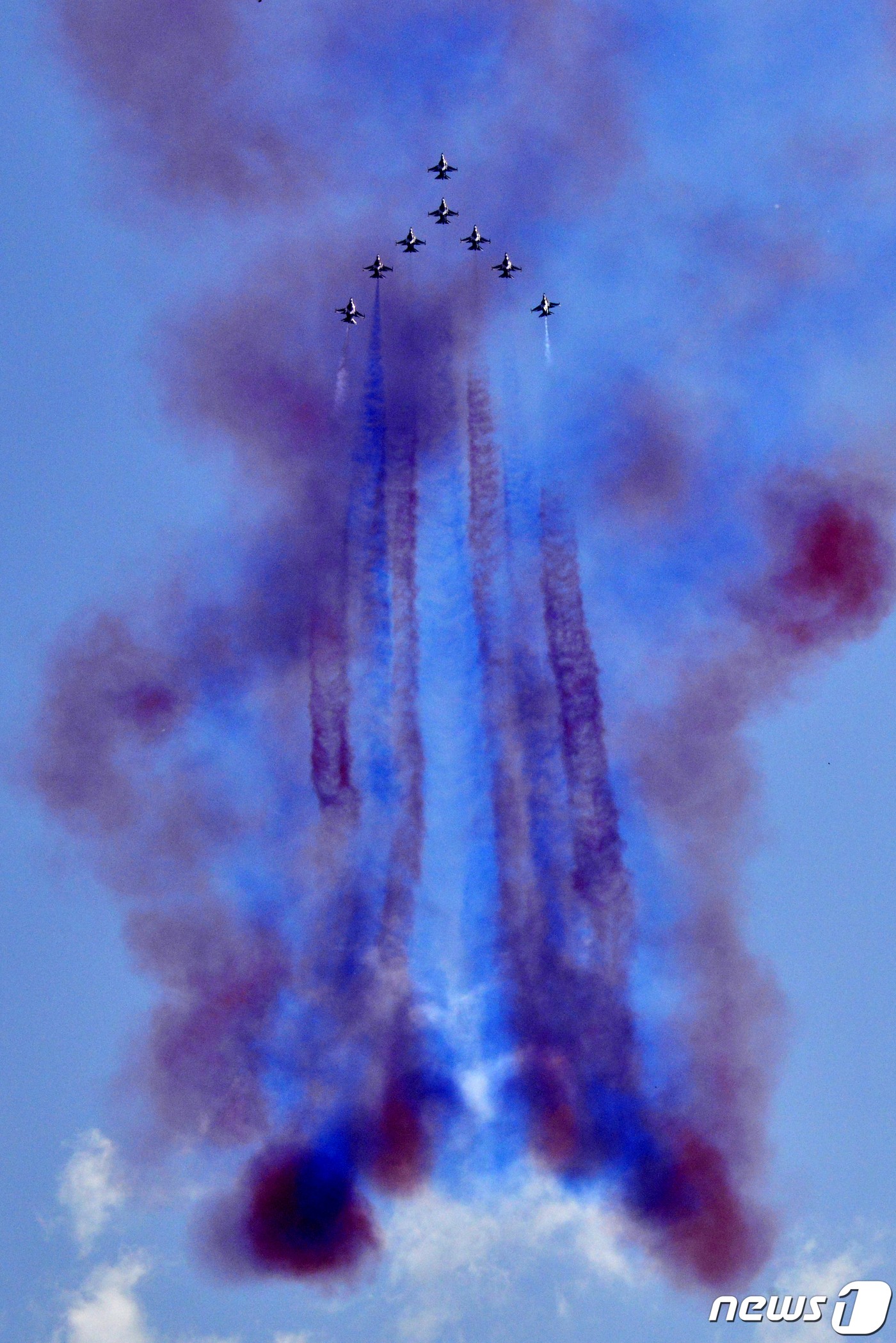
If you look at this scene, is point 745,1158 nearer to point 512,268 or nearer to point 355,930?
point 355,930

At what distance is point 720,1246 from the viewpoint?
8475cm

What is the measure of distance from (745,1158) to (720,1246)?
4969 millimetres

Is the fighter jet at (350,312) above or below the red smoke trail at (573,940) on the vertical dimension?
above

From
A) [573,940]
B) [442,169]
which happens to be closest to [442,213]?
[442,169]

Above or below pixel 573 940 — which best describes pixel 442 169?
above

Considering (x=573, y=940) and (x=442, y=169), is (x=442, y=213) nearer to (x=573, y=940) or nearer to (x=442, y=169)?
(x=442, y=169)

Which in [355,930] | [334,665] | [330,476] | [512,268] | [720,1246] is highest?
[512,268]

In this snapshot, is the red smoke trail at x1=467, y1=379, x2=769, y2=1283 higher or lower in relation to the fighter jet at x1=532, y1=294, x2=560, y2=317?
lower

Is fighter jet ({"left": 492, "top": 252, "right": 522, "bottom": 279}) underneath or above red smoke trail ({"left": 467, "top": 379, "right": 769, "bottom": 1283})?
above

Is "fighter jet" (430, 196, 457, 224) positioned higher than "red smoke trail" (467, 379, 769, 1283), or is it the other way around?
"fighter jet" (430, 196, 457, 224)

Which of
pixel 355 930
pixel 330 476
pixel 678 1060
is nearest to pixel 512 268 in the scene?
pixel 330 476

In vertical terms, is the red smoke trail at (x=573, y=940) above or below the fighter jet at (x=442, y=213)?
below

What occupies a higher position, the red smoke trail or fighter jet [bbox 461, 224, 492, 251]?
fighter jet [bbox 461, 224, 492, 251]

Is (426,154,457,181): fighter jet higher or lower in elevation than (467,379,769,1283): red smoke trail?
higher
